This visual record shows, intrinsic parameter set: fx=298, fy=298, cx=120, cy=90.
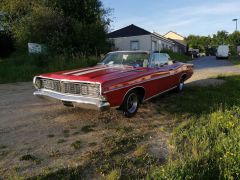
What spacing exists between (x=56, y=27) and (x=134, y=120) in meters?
15.6

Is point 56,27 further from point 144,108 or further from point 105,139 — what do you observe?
point 105,139

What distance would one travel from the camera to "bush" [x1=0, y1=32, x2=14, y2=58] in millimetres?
22422

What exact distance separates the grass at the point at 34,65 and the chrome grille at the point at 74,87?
7245 mm

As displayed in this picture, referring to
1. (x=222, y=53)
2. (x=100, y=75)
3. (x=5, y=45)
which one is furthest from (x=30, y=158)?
(x=222, y=53)

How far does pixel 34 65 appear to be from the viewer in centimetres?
1559

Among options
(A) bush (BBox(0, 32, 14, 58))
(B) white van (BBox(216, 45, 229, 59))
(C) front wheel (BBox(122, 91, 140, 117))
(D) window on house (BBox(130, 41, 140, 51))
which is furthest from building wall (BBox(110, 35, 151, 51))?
(C) front wheel (BBox(122, 91, 140, 117))

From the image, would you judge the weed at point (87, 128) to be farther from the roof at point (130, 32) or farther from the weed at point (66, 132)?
the roof at point (130, 32)

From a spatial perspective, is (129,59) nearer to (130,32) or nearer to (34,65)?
(34,65)

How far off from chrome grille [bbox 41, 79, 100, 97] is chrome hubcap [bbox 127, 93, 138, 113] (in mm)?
1008

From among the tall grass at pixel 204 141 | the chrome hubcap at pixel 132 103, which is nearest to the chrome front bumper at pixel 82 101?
the chrome hubcap at pixel 132 103

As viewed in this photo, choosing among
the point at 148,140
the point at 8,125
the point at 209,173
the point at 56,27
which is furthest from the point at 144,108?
the point at 56,27

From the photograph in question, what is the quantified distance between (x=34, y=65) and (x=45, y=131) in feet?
35.3

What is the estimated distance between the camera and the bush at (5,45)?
22422 mm

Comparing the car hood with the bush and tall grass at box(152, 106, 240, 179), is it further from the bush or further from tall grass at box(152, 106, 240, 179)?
the bush
